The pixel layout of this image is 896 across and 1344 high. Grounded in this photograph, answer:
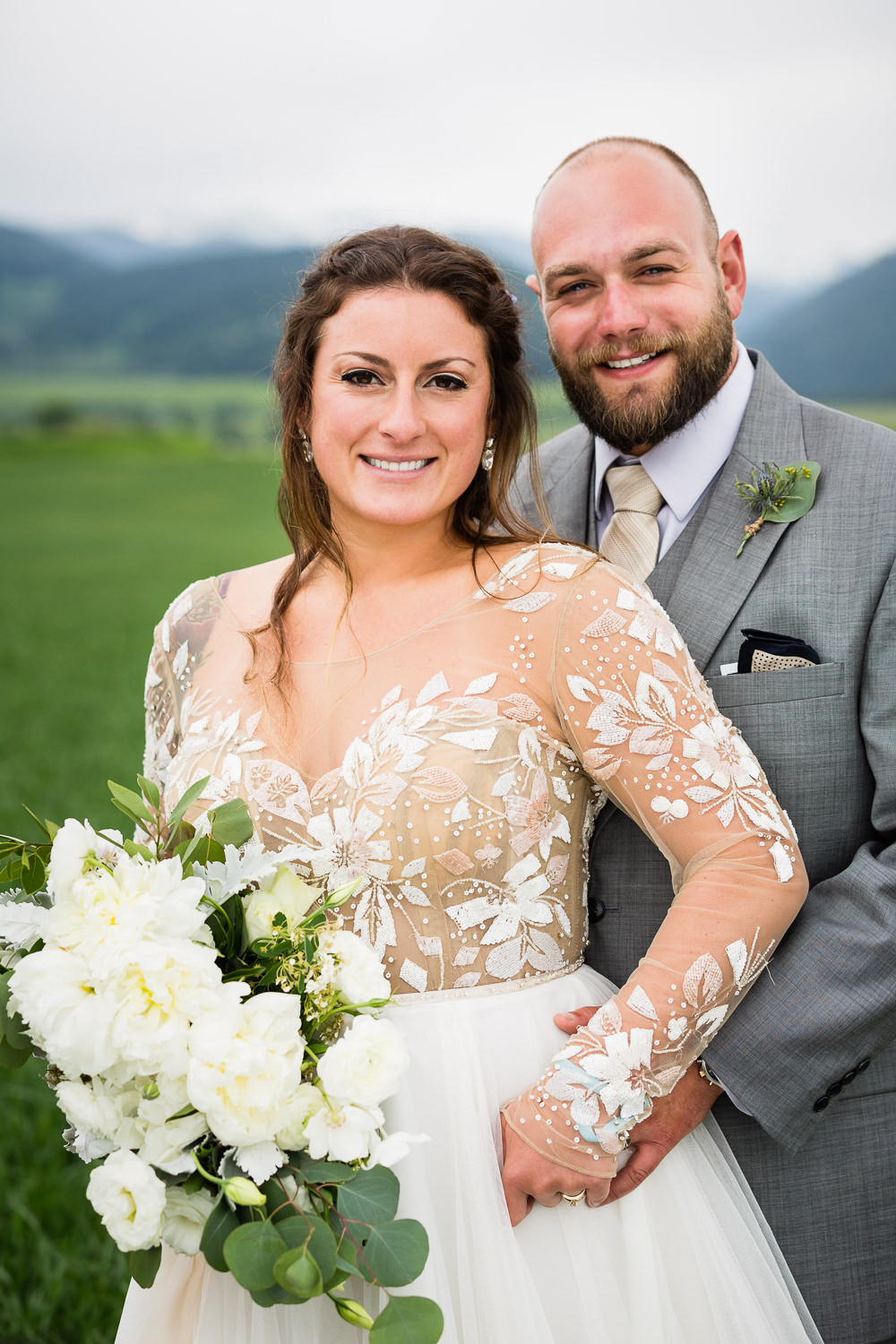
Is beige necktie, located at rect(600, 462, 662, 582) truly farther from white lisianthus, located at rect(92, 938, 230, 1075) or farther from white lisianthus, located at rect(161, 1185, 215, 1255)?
white lisianthus, located at rect(161, 1185, 215, 1255)

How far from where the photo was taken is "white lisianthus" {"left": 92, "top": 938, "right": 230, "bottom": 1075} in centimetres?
134

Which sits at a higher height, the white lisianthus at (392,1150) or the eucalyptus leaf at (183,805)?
the eucalyptus leaf at (183,805)

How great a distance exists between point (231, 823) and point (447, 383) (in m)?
1.02

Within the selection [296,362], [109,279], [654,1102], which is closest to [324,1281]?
[654,1102]

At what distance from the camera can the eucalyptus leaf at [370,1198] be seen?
1384mm

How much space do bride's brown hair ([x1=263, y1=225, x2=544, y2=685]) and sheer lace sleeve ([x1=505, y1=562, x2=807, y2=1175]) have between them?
42 centimetres

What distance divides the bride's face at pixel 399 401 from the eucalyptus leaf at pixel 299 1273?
4.29 feet

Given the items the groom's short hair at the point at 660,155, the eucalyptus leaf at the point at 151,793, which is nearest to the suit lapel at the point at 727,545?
the groom's short hair at the point at 660,155

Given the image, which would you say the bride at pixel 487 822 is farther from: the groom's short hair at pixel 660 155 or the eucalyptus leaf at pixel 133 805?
the groom's short hair at pixel 660 155

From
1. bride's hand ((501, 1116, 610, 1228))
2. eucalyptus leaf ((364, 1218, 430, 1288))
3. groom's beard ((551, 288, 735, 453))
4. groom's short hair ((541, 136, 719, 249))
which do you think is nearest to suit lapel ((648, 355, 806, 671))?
groom's beard ((551, 288, 735, 453))

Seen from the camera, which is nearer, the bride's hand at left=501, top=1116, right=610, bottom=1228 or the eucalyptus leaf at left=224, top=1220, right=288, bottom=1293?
the eucalyptus leaf at left=224, top=1220, right=288, bottom=1293

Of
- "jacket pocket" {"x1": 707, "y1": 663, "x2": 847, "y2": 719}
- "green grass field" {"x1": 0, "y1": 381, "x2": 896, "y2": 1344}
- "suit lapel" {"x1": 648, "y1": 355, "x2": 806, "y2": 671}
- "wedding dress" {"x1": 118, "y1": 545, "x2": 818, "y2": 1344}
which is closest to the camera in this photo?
"wedding dress" {"x1": 118, "y1": 545, "x2": 818, "y2": 1344}

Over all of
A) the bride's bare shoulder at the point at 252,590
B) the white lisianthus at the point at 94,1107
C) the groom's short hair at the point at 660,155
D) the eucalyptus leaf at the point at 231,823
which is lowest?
the white lisianthus at the point at 94,1107

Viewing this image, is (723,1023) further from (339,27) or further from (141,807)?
(339,27)
